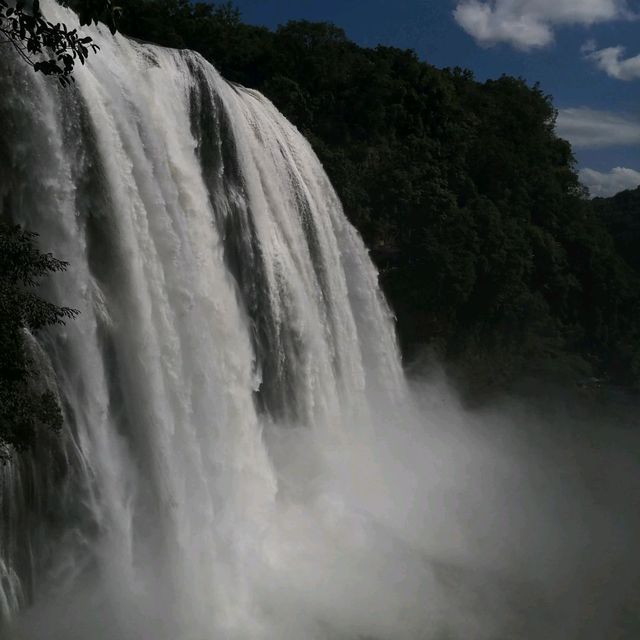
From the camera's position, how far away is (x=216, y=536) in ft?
31.1

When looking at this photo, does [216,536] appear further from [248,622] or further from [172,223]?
[172,223]

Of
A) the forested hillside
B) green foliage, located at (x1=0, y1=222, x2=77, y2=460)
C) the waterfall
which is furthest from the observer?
the forested hillside

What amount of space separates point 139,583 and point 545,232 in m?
20.8

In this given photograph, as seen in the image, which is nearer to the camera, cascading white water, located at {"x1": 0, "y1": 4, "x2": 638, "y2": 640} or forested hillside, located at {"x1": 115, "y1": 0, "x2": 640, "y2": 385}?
cascading white water, located at {"x1": 0, "y1": 4, "x2": 638, "y2": 640}

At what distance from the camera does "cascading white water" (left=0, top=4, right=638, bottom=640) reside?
7867 mm

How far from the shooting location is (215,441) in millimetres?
9938

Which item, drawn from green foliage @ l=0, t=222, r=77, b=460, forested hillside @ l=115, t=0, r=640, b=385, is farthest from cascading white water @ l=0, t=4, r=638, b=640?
forested hillside @ l=115, t=0, r=640, b=385

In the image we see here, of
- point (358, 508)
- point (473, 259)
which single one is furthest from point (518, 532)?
point (473, 259)

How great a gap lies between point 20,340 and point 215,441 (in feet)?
11.1

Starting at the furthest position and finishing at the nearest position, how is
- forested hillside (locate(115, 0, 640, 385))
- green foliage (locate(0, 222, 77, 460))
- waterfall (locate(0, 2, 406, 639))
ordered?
forested hillside (locate(115, 0, 640, 385)) < waterfall (locate(0, 2, 406, 639)) < green foliage (locate(0, 222, 77, 460))

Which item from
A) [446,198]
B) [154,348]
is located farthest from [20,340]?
[446,198]

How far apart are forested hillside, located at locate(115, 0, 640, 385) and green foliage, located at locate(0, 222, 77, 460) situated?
13107mm

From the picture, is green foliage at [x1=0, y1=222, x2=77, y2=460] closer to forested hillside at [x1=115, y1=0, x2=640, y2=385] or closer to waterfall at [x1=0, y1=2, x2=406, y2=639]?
waterfall at [x1=0, y1=2, x2=406, y2=639]

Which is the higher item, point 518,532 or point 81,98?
point 81,98
